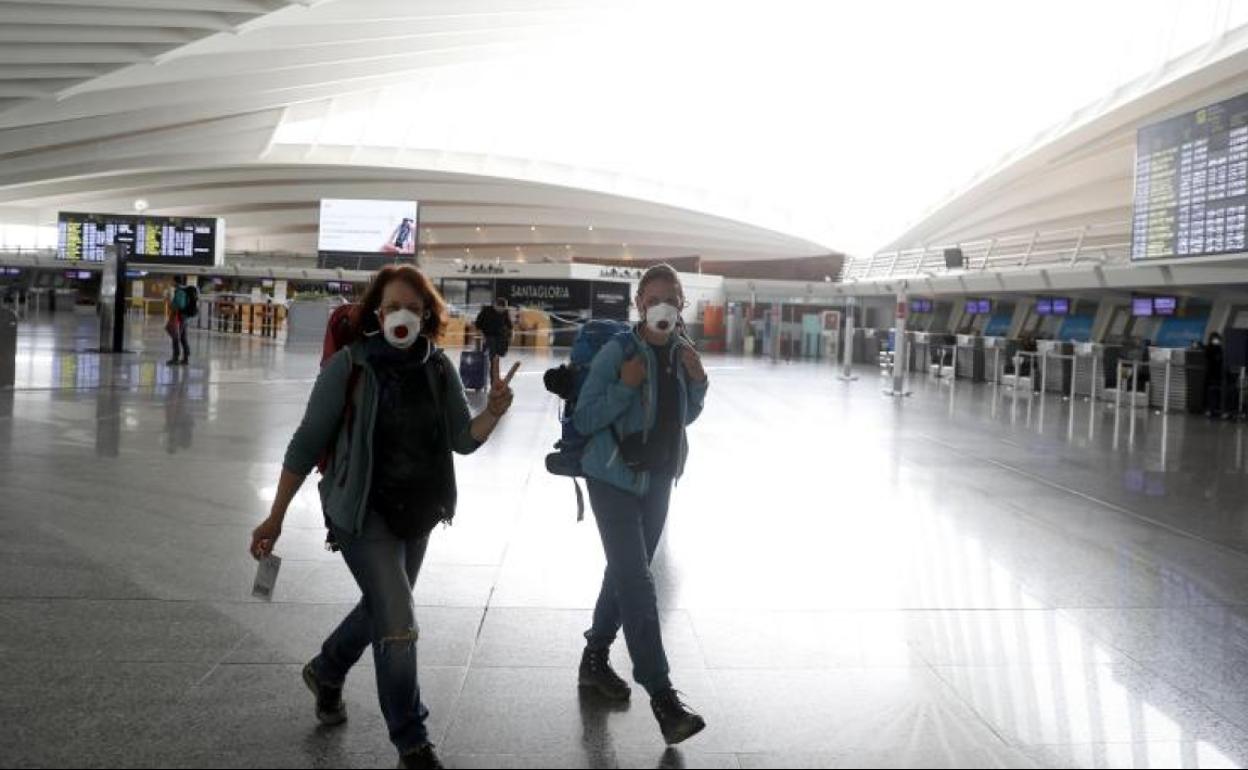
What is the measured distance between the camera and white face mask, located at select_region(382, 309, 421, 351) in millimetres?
3359

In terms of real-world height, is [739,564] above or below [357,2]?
below

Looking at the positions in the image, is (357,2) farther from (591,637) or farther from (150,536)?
(591,637)

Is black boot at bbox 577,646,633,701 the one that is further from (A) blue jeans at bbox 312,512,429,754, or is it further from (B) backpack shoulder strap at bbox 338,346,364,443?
(B) backpack shoulder strap at bbox 338,346,364,443

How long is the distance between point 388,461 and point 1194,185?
18366mm

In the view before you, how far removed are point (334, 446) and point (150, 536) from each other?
3.48 metres

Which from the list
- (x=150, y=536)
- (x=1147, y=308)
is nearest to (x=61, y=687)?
(x=150, y=536)

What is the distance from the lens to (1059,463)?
1145cm

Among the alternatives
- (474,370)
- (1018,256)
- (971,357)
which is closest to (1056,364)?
(1018,256)

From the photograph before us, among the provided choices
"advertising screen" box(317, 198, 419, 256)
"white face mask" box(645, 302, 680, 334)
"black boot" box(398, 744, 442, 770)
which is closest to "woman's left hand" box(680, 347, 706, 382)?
"white face mask" box(645, 302, 680, 334)

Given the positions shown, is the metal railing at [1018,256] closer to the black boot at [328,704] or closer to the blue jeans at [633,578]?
the blue jeans at [633,578]

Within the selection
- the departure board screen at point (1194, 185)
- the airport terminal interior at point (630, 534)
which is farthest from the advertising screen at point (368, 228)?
the departure board screen at point (1194, 185)

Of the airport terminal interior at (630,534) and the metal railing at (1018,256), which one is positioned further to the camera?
the metal railing at (1018,256)

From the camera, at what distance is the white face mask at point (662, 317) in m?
3.87

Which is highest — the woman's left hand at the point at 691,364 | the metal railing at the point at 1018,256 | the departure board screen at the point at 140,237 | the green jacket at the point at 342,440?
the metal railing at the point at 1018,256
